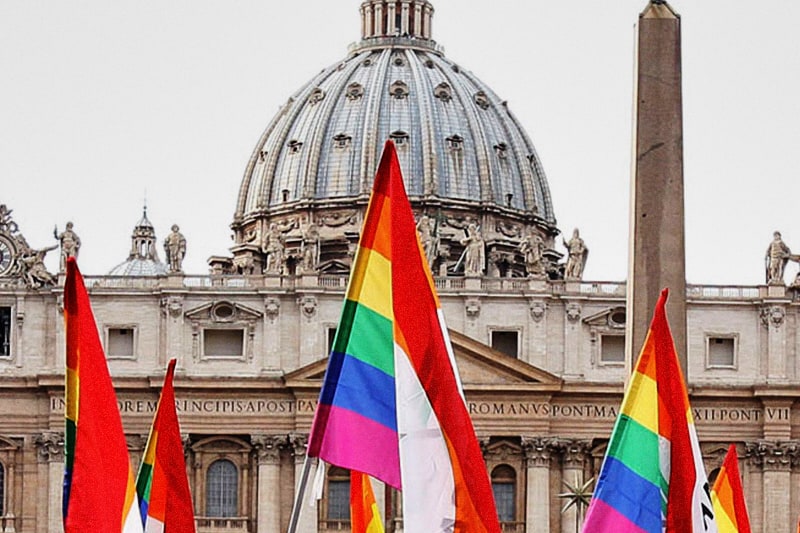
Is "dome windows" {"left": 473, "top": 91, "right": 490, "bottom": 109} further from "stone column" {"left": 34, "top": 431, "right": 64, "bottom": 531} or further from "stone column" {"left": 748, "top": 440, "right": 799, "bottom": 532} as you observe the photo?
"stone column" {"left": 34, "top": 431, "right": 64, "bottom": 531}

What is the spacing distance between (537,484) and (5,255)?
637 inches

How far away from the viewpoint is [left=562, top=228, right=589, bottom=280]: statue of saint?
7206 centimetres

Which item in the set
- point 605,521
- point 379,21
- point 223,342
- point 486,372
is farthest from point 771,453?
point 605,521

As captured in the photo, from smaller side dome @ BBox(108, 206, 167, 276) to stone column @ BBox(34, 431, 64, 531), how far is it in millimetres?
33784

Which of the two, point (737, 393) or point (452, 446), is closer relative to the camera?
point (452, 446)

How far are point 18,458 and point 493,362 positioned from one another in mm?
13378

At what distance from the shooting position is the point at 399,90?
346 feet

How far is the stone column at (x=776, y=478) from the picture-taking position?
70.3m

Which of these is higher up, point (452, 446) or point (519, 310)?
point (519, 310)

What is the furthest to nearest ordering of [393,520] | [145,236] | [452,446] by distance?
[145,236]
[393,520]
[452,446]

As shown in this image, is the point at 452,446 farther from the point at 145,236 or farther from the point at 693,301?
the point at 145,236

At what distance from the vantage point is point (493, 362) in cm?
6988

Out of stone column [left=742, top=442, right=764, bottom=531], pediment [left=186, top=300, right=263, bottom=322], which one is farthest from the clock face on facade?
stone column [left=742, top=442, right=764, bottom=531]

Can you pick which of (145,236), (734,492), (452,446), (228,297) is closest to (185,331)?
(228,297)
